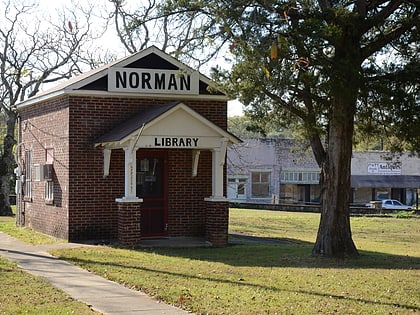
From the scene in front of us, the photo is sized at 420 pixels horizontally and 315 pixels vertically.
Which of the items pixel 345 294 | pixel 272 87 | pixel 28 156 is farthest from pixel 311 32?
pixel 28 156

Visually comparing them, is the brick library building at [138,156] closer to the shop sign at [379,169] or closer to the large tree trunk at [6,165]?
the large tree trunk at [6,165]

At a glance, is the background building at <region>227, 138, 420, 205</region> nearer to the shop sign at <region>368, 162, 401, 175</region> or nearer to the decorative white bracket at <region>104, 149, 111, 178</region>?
the shop sign at <region>368, 162, 401, 175</region>

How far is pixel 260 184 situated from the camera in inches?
2499

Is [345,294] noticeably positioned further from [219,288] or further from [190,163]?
[190,163]

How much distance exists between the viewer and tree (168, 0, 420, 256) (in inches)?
567

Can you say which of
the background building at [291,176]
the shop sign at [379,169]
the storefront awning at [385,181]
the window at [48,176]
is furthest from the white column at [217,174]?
the shop sign at [379,169]

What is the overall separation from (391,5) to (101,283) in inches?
321

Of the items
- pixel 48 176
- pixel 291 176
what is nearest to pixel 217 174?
pixel 48 176

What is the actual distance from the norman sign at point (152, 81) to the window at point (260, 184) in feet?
141

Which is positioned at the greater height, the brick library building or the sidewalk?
the brick library building

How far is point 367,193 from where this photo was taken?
65.4 meters

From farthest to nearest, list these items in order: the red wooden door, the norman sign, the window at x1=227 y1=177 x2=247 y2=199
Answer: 1. the window at x1=227 y1=177 x2=247 y2=199
2. the red wooden door
3. the norman sign

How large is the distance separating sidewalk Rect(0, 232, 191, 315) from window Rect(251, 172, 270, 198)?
46.4 meters

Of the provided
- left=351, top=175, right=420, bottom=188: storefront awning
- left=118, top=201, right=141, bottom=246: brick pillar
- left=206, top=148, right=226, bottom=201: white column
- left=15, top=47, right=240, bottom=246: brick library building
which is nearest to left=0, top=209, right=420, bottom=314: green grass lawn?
left=118, top=201, right=141, bottom=246: brick pillar
